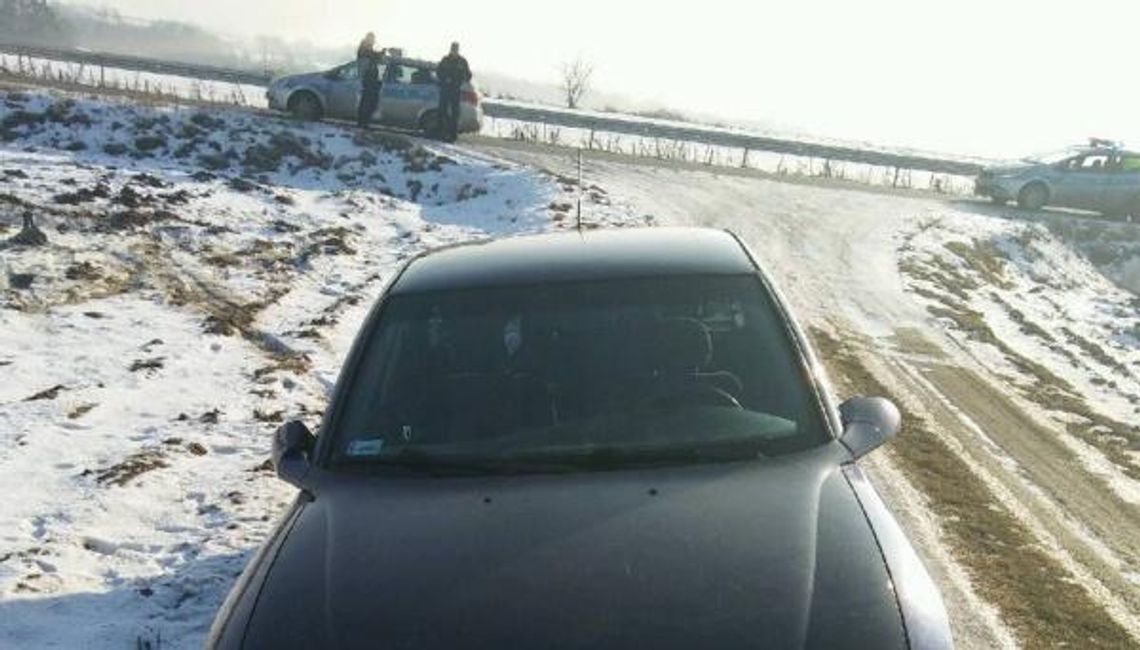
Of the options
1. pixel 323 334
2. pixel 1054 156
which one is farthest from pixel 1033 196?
pixel 323 334

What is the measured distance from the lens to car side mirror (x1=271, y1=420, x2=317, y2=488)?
10.9ft

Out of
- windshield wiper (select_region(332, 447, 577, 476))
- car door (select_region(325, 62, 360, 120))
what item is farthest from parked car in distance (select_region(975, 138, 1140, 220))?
windshield wiper (select_region(332, 447, 577, 476))

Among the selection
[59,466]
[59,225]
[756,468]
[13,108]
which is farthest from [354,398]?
[13,108]

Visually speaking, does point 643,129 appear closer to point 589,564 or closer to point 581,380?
point 581,380

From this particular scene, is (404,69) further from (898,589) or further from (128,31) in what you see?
(128,31)

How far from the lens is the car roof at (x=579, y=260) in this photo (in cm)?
377

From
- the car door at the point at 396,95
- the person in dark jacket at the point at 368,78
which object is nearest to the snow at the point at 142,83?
the person in dark jacket at the point at 368,78

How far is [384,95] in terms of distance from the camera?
71.4ft

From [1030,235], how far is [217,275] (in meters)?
15.9

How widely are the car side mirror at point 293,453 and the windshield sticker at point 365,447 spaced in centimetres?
17

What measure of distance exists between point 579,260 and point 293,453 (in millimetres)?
1347

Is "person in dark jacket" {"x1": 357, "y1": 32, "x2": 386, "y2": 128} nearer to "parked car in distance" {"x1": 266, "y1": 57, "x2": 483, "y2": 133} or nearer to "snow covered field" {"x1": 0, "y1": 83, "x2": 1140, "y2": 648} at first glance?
"parked car in distance" {"x1": 266, "y1": 57, "x2": 483, "y2": 133}

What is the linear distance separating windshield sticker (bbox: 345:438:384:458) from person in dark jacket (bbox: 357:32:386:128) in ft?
63.0

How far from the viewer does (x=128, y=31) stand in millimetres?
146000
